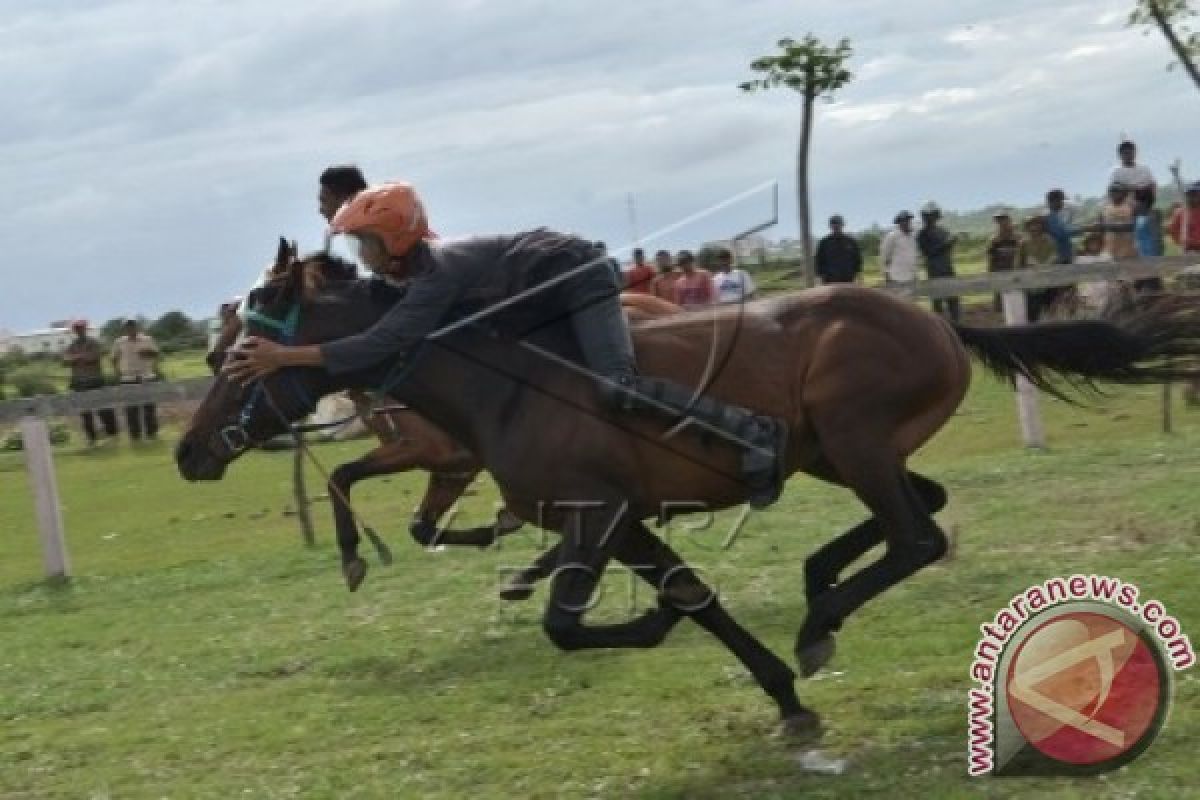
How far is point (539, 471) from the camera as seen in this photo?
660cm

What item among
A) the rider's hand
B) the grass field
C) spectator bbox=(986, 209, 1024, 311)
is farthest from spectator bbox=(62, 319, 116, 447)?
the rider's hand

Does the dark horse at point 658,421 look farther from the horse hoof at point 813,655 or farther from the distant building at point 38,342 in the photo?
the distant building at point 38,342

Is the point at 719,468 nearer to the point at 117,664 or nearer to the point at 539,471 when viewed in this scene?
the point at 539,471

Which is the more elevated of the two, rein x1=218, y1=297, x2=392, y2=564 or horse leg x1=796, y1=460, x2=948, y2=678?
rein x1=218, y1=297, x2=392, y2=564

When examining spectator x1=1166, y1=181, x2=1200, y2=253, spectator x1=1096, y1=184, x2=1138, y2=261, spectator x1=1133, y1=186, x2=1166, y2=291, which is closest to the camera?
spectator x1=1166, y1=181, x2=1200, y2=253

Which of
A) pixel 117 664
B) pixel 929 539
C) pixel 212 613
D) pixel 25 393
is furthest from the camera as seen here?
pixel 25 393

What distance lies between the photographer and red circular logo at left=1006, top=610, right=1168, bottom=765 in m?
5.90

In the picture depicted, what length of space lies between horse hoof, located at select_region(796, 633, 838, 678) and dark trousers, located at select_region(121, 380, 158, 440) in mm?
17030

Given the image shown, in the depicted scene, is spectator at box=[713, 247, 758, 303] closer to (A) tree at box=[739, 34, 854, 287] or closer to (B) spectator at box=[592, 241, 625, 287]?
(B) spectator at box=[592, 241, 625, 287]

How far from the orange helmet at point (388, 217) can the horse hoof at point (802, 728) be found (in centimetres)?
237

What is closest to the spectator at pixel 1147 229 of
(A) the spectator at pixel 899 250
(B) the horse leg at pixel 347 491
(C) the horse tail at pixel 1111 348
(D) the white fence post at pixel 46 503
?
(A) the spectator at pixel 899 250

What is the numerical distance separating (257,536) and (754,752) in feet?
32.0

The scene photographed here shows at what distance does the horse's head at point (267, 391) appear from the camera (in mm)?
6988

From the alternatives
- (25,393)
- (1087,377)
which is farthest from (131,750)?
(25,393)
